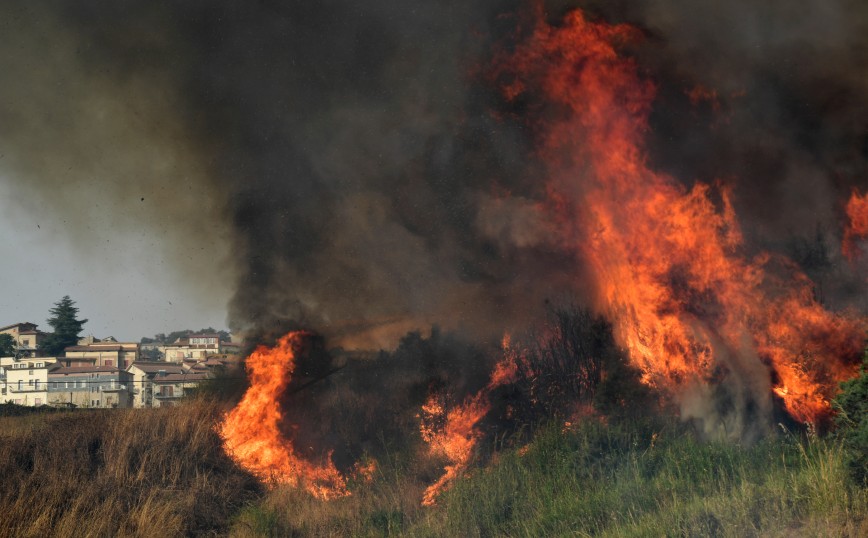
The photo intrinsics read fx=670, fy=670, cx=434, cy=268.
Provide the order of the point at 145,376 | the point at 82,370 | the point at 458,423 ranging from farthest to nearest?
the point at 82,370, the point at 145,376, the point at 458,423

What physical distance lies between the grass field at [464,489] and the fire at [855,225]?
460cm

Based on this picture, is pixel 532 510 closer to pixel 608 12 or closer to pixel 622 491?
pixel 622 491

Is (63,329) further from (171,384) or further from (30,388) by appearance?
(171,384)

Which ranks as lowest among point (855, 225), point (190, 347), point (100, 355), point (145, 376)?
point (145, 376)

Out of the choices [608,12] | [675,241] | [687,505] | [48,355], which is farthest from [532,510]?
[48,355]

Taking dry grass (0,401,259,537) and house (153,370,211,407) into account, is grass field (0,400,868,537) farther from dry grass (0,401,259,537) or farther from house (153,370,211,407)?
house (153,370,211,407)

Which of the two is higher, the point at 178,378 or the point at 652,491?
the point at 178,378

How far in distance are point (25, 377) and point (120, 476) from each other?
113 feet

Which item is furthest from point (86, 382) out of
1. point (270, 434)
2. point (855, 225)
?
point (855, 225)

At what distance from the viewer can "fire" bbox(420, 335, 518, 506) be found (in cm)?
1410

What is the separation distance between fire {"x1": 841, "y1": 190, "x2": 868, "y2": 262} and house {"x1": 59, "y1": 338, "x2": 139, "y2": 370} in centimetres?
3730

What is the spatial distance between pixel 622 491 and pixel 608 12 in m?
10.2

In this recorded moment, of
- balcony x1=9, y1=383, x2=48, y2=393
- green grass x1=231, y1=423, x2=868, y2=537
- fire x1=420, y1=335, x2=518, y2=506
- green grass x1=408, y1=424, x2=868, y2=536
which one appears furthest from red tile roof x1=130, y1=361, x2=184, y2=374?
green grass x1=408, y1=424, x2=868, y2=536

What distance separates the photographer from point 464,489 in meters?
11.6
